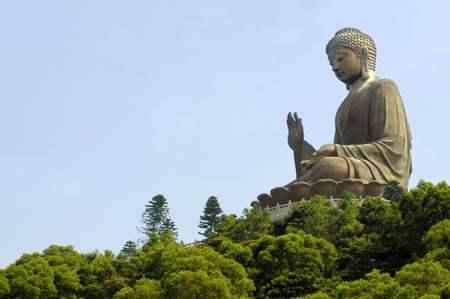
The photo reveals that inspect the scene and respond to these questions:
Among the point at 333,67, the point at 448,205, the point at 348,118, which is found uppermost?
the point at 333,67

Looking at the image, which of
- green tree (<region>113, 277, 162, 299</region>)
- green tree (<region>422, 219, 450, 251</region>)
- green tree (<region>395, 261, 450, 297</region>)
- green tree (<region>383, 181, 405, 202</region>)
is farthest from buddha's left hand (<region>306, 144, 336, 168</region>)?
green tree (<region>395, 261, 450, 297</region>)

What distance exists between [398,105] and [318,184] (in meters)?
5.64

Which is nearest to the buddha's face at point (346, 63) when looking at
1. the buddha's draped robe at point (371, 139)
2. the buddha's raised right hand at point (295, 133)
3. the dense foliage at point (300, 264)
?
the buddha's draped robe at point (371, 139)

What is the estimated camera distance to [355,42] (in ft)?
105

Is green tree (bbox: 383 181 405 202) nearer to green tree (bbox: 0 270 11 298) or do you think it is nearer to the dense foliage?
the dense foliage

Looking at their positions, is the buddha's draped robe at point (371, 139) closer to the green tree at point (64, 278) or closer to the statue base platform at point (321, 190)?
the statue base platform at point (321, 190)

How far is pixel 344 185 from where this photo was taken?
2684 cm

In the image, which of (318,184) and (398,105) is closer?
(318,184)

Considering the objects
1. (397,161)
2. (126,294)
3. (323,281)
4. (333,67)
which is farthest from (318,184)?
(126,294)

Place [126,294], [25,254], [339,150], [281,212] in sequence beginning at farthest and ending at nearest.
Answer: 1. [339,150]
2. [281,212]
3. [25,254]
4. [126,294]

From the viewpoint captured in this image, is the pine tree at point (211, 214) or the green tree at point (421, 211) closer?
the green tree at point (421, 211)

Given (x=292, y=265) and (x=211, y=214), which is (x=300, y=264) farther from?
(x=211, y=214)

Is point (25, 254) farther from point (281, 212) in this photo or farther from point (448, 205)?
point (448, 205)

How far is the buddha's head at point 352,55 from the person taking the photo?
3212 cm
